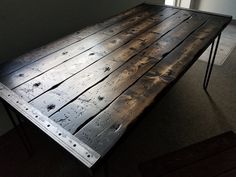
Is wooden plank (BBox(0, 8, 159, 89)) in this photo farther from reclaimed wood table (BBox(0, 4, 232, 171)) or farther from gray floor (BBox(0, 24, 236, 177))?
gray floor (BBox(0, 24, 236, 177))

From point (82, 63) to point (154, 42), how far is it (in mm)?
464

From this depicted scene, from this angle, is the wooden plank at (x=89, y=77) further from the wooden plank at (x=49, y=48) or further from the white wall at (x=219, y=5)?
the white wall at (x=219, y=5)

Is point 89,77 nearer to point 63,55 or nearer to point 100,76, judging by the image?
point 100,76

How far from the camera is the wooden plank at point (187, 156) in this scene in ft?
4.00

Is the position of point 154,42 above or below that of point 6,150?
above

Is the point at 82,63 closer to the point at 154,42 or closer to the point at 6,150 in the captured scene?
the point at 154,42

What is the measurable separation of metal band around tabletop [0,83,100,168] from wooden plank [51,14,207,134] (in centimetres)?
3

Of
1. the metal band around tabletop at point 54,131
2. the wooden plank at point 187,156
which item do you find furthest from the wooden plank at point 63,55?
the wooden plank at point 187,156

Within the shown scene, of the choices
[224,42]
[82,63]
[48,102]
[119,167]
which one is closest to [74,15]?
[82,63]

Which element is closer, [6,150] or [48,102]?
[48,102]

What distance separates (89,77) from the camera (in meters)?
0.99

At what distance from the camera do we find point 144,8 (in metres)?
1.85

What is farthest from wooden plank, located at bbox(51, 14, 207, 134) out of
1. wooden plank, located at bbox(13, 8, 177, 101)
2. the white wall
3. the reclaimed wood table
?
the white wall

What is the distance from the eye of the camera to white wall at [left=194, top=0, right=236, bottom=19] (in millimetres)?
2941
